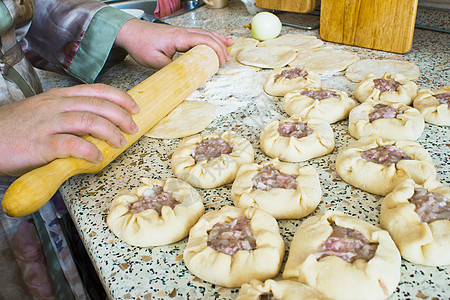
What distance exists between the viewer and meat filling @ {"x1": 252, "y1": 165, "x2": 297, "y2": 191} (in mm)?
1211

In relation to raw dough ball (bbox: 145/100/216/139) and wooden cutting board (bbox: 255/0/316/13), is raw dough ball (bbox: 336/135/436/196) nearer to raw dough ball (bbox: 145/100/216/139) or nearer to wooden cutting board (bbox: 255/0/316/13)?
raw dough ball (bbox: 145/100/216/139)

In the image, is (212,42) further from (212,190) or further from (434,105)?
(434,105)

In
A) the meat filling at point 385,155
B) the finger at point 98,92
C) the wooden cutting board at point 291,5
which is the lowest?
the meat filling at point 385,155

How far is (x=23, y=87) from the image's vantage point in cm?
157

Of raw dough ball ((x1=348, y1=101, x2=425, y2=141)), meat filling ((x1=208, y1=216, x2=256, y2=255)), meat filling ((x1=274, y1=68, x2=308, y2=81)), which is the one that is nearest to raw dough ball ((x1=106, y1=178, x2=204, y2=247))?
meat filling ((x1=208, y1=216, x2=256, y2=255))

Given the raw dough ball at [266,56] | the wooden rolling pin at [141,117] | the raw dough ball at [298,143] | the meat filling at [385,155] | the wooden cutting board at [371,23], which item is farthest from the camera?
the raw dough ball at [266,56]

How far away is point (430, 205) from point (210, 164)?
752 mm

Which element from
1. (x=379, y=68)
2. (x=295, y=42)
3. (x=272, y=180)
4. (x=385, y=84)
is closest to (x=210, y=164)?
(x=272, y=180)

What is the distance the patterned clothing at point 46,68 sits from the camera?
1.24 m

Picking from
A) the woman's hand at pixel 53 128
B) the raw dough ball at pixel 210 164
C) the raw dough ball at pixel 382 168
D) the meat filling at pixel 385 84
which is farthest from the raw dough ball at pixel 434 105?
the woman's hand at pixel 53 128

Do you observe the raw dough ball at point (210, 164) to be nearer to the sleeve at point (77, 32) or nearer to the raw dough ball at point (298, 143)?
the raw dough ball at point (298, 143)

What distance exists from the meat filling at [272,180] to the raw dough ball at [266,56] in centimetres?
106

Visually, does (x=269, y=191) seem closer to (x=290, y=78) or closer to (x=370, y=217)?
(x=370, y=217)

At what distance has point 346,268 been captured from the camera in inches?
34.7
